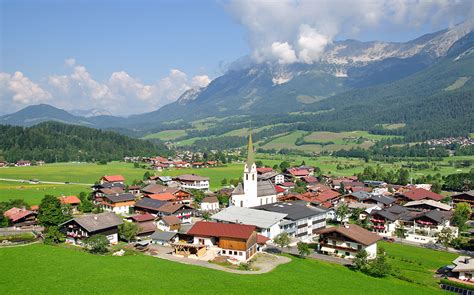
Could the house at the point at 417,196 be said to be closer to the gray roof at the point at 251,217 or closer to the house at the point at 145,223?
the gray roof at the point at 251,217

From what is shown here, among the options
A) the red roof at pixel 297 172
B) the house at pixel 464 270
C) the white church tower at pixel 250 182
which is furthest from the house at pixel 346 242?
the red roof at pixel 297 172

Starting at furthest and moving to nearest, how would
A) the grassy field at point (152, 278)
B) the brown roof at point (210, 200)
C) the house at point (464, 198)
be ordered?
the house at point (464, 198) < the brown roof at point (210, 200) < the grassy field at point (152, 278)

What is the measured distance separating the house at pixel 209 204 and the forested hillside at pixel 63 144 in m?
79.8

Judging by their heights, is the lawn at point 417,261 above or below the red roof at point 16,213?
below

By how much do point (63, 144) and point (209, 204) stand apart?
97.4 m

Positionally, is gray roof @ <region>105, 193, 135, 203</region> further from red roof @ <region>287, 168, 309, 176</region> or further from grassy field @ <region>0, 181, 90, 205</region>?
red roof @ <region>287, 168, 309, 176</region>

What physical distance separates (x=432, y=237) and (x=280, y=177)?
1833 inches

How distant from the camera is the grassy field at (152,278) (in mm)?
30922

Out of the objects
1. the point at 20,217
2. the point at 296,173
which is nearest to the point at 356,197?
the point at 296,173

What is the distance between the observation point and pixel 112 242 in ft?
155

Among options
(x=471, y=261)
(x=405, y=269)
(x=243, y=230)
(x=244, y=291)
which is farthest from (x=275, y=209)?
(x=244, y=291)

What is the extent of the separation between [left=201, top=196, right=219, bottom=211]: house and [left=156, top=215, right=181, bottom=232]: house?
1246 cm

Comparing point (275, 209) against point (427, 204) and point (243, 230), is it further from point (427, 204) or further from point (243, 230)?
point (427, 204)

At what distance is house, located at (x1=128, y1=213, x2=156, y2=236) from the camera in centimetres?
5073
